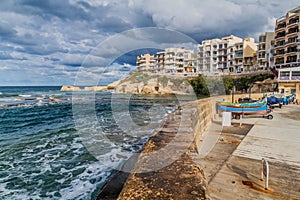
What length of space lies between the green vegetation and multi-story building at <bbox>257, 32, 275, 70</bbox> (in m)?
7.71

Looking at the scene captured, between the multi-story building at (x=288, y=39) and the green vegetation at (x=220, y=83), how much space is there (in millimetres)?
4867

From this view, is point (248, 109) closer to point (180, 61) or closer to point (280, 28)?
point (280, 28)

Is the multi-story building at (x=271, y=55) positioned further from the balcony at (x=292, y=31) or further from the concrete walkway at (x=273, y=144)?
the concrete walkway at (x=273, y=144)

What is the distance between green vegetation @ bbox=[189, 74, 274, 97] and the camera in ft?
105

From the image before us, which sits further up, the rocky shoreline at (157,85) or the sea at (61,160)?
the rocky shoreline at (157,85)

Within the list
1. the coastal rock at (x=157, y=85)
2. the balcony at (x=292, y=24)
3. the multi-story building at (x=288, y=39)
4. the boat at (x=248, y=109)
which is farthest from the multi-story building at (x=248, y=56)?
the boat at (x=248, y=109)

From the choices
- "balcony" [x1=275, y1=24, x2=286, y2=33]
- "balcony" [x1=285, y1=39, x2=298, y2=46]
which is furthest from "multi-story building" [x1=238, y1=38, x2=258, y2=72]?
"balcony" [x1=285, y1=39, x2=298, y2=46]

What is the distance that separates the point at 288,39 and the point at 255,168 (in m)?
37.9

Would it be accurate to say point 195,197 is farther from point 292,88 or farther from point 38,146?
point 292,88

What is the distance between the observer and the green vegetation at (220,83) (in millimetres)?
31906

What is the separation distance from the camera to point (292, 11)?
110ft

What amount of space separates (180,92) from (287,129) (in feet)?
135

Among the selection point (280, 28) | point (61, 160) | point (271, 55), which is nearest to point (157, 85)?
point (271, 55)

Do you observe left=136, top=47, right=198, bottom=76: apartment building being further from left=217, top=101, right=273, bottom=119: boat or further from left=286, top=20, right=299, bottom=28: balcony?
left=217, top=101, right=273, bottom=119: boat
